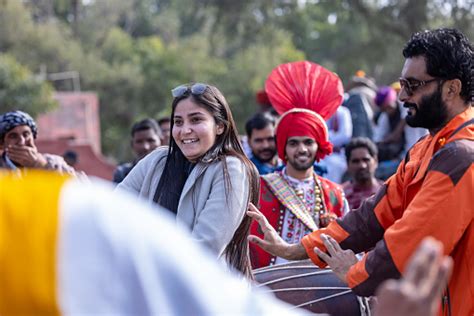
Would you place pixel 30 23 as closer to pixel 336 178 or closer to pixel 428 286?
pixel 336 178

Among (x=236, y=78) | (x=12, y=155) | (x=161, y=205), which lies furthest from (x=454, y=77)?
(x=236, y=78)

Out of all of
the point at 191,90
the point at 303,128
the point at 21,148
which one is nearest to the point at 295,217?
the point at 303,128

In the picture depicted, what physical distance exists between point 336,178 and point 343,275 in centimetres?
561

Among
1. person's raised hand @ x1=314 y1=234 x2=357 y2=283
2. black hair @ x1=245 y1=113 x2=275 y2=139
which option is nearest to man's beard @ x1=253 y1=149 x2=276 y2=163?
black hair @ x1=245 y1=113 x2=275 y2=139

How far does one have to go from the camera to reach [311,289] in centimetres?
421

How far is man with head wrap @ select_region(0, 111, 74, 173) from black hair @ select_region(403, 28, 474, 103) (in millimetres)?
3058

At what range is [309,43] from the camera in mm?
45188

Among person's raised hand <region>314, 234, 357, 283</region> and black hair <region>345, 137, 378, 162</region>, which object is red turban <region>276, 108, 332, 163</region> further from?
person's raised hand <region>314, 234, 357, 283</region>

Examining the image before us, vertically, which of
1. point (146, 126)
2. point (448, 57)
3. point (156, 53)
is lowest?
point (156, 53)

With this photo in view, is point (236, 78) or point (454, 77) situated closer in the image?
point (454, 77)

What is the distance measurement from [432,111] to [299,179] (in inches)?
92.3

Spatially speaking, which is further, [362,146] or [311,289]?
[362,146]

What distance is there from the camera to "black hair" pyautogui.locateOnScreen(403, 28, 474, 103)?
3.47 meters

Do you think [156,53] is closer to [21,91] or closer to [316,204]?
[21,91]
